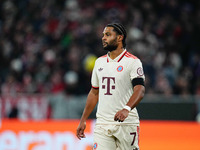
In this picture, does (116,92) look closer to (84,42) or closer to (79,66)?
(79,66)

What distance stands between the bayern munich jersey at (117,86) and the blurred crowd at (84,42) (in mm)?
6663

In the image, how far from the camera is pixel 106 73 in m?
5.55

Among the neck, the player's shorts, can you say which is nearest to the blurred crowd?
the neck

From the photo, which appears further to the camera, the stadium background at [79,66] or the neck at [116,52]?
the stadium background at [79,66]

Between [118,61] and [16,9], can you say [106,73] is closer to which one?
[118,61]

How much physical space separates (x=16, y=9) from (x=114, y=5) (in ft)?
12.0

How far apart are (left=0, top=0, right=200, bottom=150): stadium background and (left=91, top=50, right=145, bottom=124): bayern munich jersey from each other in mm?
4730

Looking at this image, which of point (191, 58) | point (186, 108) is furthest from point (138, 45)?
point (186, 108)

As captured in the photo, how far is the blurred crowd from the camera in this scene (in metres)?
13.0

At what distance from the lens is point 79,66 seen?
532 inches

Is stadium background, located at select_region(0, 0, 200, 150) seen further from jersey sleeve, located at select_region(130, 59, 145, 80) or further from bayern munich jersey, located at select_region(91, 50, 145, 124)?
jersey sleeve, located at select_region(130, 59, 145, 80)

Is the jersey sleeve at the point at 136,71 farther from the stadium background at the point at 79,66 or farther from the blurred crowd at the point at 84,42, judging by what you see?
the blurred crowd at the point at 84,42

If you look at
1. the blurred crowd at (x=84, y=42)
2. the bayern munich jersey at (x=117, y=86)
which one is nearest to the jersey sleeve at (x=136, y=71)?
the bayern munich jersey at (x=117, y=86)

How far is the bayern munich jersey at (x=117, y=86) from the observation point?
5426 millimetres
